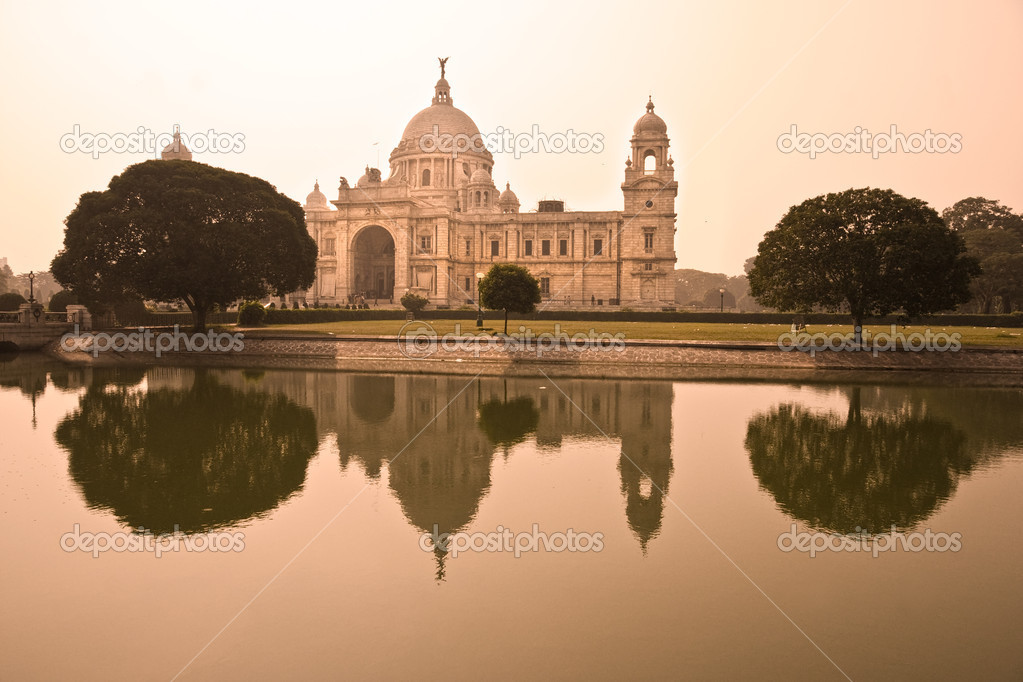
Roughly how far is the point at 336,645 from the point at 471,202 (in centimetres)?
7112

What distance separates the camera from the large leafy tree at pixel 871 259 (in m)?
27.7

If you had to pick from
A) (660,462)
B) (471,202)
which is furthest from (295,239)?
(471,202)

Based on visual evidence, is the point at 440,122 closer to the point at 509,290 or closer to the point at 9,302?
the point at 9,302

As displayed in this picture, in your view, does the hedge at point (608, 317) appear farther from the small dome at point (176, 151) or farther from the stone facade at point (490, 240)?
the small dome at point (176, 151)

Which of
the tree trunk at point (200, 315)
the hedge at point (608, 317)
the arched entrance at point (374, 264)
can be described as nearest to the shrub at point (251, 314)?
the hedge at point (608, 317)

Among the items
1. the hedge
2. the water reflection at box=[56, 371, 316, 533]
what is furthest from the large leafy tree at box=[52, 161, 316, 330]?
the water reflection at box=[56, 371, 316, 533]

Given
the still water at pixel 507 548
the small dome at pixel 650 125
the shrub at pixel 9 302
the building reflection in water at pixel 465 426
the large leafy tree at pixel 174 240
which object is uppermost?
the small dome at pixel 650 125

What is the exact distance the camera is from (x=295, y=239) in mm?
36438

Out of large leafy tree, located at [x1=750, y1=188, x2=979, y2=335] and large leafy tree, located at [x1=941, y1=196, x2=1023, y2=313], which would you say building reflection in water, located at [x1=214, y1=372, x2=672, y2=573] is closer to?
large leafy tree, located at [x1=750, y1=188, x2=979, y2=335]

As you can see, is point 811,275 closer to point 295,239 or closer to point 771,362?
point 771,362

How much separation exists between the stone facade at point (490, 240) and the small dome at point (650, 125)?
0.09 meters

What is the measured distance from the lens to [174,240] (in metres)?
32.7

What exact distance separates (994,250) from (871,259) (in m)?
41.3

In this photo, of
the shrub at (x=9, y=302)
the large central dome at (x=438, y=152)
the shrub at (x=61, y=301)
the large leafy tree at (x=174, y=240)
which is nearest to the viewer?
the large leafy tree at (x=174, y=240)
